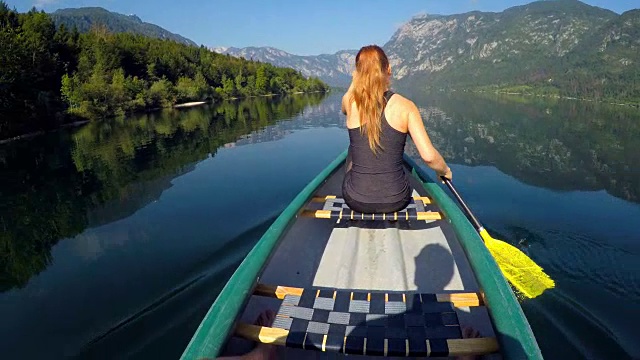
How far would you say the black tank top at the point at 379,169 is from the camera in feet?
12.2

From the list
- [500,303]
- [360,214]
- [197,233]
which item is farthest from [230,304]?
[197,233]

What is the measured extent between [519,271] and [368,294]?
2.62 m

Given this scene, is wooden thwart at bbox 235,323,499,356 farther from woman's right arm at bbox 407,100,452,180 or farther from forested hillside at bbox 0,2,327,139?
forested hillside at bbox 0,2,327,139

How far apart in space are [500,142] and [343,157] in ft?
52.2

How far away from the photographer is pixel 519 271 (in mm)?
4707

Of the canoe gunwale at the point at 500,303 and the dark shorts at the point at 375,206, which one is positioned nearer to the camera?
the canoe gunwale at the point at 500,303

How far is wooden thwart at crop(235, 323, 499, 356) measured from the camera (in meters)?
2.36

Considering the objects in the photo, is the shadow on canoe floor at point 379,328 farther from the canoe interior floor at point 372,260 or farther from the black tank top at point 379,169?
the black tank top at point 379,169

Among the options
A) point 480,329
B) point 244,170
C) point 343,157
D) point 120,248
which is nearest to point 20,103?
point 244,170

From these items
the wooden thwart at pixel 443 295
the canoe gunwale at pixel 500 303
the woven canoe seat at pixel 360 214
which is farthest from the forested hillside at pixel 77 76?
the canoe gunwale at pixel 500 303

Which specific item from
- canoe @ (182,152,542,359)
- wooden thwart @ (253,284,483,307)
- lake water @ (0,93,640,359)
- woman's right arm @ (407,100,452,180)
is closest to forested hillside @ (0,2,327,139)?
lake water @ (0,93,640,359)

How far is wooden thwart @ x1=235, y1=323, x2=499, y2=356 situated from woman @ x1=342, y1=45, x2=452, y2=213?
1.76 metres

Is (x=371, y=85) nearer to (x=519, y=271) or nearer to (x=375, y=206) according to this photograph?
(x=375, y=206)

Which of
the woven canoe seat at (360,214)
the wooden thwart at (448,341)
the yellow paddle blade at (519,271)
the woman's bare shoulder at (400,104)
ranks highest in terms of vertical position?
the woman's bare shoulder at (400,104)
